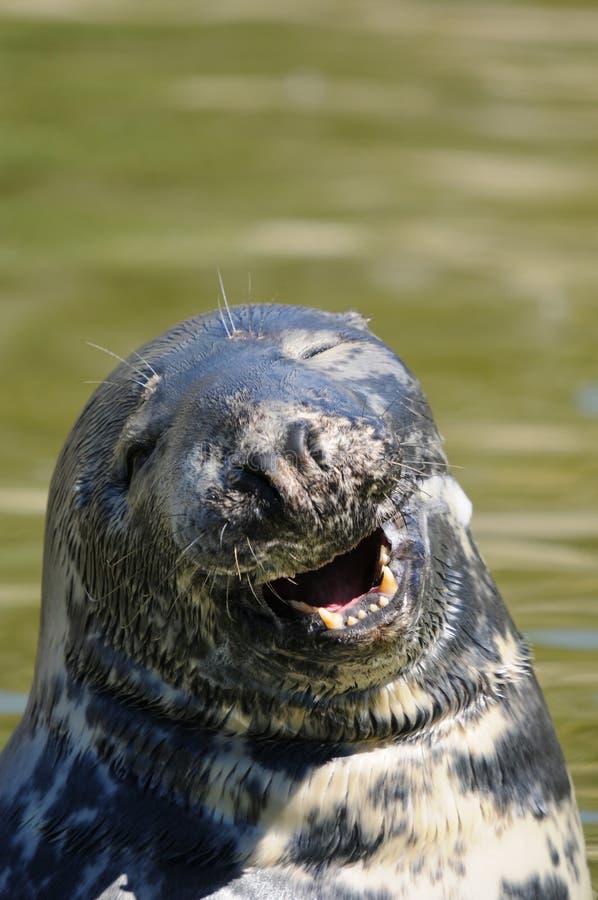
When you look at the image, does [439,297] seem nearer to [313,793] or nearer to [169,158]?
[169,158]

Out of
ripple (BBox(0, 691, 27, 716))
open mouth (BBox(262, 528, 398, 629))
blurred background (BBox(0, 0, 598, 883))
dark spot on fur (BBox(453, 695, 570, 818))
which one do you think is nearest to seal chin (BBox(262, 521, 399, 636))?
open mouth (BBox(262, 528, 398, 629))

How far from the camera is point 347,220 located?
10.5 metres

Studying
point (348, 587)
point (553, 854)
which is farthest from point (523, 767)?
point (348, 587)

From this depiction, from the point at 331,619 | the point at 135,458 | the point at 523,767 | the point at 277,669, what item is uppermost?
the point at 135,458

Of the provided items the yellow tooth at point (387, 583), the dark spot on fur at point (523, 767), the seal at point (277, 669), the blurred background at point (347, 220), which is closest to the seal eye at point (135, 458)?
the seal at point (277, 669)

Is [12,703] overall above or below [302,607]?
below

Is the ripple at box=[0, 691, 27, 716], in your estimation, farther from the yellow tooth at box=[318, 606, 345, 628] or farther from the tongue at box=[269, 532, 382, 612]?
the yellow tooth at box=[318, 606, 345, 628]

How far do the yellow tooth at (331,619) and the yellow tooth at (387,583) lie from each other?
0.13 m

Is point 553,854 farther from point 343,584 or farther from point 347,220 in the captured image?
point 347,220

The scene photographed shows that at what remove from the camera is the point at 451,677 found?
3867 millimetres

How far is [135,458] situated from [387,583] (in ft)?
2.20

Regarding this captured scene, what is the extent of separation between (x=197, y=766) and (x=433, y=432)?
0.86 meters

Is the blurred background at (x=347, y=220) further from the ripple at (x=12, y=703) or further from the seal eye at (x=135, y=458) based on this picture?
the seal eye at (x=135, y=458)

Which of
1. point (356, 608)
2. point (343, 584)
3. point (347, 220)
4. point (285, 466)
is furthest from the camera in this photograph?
point (347, 220)
